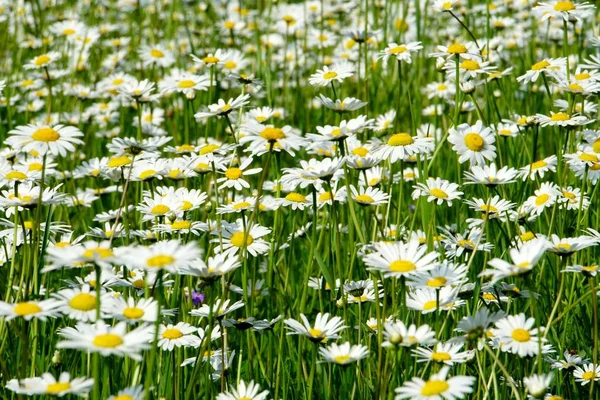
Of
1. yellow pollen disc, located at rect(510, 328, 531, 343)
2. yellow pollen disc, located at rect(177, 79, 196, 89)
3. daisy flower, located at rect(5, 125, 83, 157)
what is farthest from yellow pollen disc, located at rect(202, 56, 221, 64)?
yellow pollen disc, located at rect(510, 328, 531, 343)

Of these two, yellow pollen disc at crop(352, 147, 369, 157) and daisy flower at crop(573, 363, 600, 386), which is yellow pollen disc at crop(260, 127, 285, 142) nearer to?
yellow pollen disc at crop(352, 147, 369, 157)

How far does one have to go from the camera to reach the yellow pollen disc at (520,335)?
71.6 inches

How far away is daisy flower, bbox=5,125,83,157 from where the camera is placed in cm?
212

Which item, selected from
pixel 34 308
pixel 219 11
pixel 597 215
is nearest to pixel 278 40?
pixel 219 11

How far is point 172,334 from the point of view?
2096mm

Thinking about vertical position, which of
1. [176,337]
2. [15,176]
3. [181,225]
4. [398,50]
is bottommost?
[176,337]

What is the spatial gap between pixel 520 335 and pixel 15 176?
5.26 ft

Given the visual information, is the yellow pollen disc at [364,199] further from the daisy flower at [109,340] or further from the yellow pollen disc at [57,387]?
the yellow pollen disc at [57,387]

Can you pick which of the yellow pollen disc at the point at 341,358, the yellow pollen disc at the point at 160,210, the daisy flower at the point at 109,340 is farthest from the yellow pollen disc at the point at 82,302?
the yellow pollen disc at the point at 160,210

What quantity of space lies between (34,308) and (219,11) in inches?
250

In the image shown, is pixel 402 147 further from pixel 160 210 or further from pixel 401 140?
pixel 160 210

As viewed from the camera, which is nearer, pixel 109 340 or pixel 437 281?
pixel 109 340

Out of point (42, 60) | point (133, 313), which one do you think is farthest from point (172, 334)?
point (42, 60)

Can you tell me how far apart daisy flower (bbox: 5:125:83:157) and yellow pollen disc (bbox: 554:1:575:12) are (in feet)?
6.69
